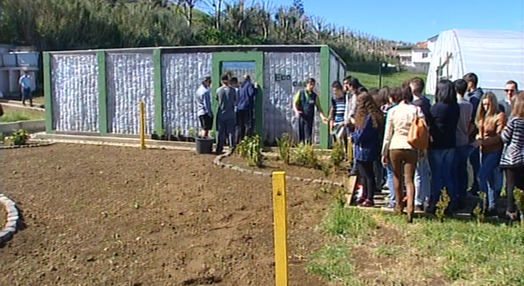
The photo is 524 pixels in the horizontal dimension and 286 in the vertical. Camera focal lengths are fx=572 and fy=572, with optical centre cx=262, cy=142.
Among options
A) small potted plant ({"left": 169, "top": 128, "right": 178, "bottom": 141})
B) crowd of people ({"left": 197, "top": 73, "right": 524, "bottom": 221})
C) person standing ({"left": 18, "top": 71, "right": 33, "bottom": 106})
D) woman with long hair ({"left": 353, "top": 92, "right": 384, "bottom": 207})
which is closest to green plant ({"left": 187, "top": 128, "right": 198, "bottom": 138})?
small potted plant ({"left": 169, "top": 128, "right": 178, "bottom": 141})

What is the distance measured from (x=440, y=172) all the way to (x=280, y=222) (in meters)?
3.85

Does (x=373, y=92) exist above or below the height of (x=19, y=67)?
below

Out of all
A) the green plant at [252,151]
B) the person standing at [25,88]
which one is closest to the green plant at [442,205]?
the green plant at [252,151]

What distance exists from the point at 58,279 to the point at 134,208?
239 centimetres

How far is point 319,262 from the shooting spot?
227 inches

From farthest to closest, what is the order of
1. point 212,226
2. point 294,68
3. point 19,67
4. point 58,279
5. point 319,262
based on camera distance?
point 19,67 < point 294,68 < point 212,226 < point 319,262 < point 58,279

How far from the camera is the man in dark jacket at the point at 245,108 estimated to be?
514 inches

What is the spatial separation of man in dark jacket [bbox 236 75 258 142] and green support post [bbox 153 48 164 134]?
2.62 m

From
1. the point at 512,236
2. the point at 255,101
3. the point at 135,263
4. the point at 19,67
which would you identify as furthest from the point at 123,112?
the point at 19,67

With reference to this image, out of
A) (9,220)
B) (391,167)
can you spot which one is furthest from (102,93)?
(391,167)

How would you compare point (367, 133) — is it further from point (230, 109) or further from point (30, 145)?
point (30, 145)

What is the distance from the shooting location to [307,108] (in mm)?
12430

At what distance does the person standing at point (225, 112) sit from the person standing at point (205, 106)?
74 centimetres

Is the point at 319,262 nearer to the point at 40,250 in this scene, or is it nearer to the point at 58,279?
the point at 58,279
